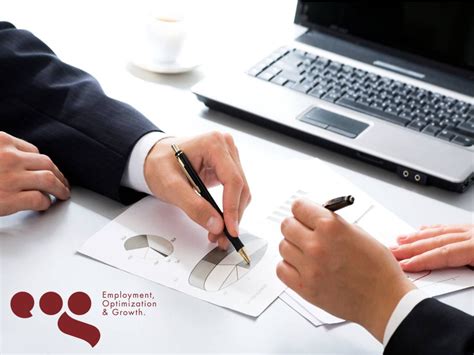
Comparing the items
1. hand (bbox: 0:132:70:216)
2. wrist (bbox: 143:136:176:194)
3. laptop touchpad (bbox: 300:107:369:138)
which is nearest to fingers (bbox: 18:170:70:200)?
hand (bbox: 0:132:70:216)

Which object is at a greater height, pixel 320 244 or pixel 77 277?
pixel 320 244

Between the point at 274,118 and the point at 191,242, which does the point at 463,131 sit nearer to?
the point at 274,118

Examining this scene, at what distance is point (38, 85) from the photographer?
127 cm

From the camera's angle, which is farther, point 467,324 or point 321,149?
point 321,149

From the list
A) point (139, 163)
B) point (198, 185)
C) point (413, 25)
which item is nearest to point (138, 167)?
point (139, 163)

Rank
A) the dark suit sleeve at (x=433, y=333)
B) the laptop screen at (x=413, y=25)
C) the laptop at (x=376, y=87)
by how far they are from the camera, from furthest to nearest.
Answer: the laptop screen at (x=413, y=25), the laptop at (x=376, y=87), the dark suit sleeve at (x=433, y=333)

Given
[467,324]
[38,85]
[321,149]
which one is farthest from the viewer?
[321,149]

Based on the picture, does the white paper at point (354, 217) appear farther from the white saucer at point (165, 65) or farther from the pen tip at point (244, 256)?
the white saucer at point (165, 65)

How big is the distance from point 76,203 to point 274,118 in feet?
1.30

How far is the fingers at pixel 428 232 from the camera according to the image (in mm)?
1134

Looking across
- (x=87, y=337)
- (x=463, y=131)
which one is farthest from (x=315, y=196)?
(x=87, y=337)

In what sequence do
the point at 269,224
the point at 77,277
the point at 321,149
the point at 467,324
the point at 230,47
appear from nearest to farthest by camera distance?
the point at 467,324 < the point at 77,277 < the point at 269,224 < the point at 321,149 < the point at 230,47

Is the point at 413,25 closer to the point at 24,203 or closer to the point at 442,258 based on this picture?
the point at 442,258

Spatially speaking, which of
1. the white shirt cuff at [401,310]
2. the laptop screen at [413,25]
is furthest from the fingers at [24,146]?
the laptop screen at [413,25]
